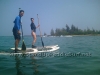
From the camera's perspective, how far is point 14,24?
3.35 m

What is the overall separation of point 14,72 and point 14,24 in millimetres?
1526

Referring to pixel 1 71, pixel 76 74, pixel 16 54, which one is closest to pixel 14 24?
pixel 16 54

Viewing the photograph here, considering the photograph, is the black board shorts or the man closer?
the man

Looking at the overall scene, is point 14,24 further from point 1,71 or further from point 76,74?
point 76,74

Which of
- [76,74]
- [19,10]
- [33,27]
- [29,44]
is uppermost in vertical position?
[19,10]

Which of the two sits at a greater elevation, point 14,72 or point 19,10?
point 19,10

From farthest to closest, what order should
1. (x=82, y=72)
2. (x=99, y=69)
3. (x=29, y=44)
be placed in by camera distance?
(x=29, y=44)
(x=99, y=69)
(x=82, y=72)

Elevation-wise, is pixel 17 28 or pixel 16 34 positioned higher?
pixel 17 28

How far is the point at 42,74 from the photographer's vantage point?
209 centimetres

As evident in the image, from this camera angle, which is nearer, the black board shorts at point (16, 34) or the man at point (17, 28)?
the man at point (17, 28)

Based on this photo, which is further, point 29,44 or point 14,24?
point 29,44

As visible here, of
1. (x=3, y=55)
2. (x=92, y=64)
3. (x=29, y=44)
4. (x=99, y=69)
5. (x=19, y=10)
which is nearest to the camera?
(x=99, y=69)

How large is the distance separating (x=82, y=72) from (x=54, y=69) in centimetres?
47

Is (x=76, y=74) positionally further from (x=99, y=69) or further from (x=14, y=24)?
(x=14, y=24)
